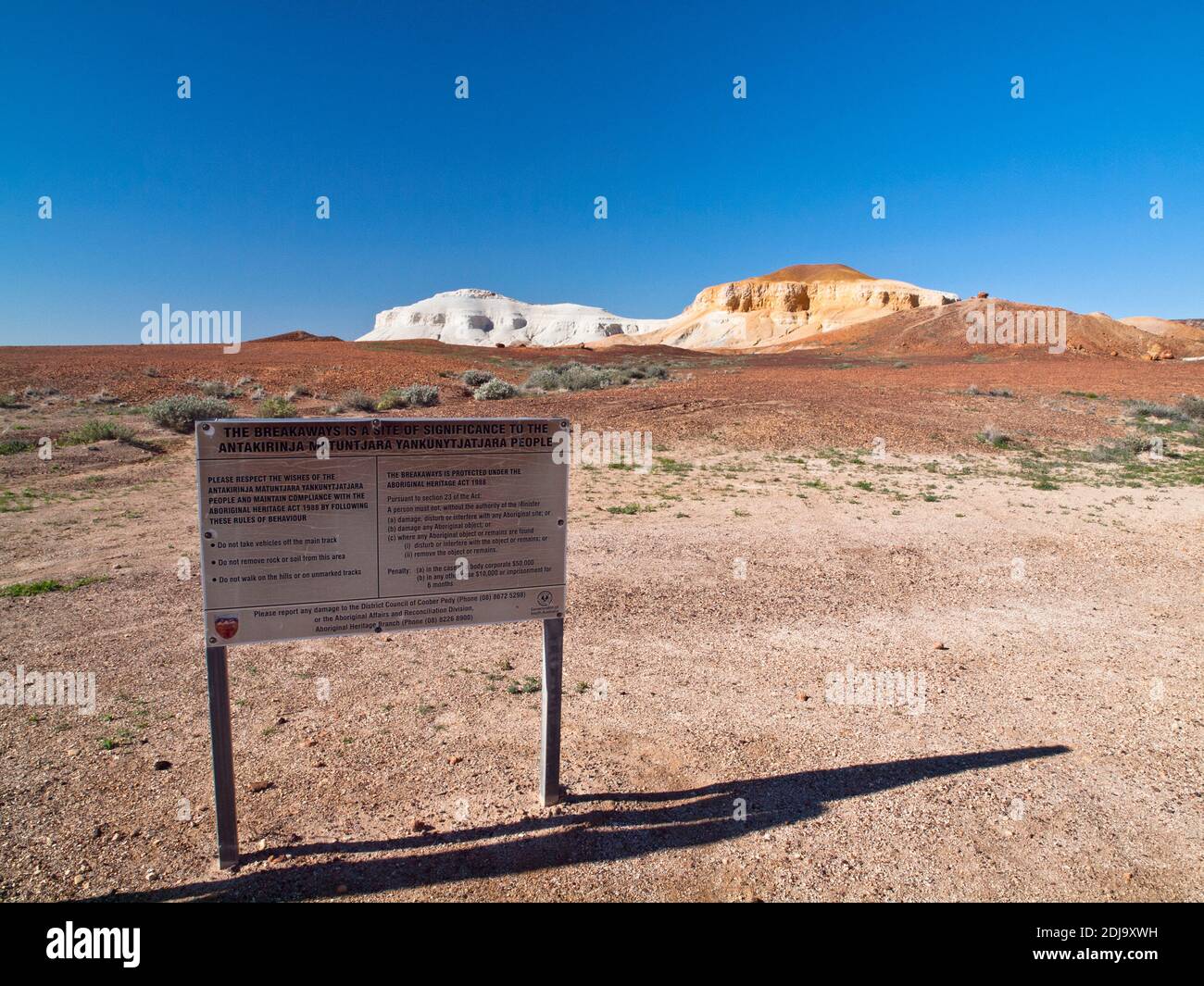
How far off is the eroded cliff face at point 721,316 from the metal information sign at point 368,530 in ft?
292

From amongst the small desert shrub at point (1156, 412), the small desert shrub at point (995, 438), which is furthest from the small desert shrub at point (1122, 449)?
the small desert shrub at point (1156, 412)

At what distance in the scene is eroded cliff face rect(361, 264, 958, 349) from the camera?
96.8 metres

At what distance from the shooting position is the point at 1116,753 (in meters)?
4.27

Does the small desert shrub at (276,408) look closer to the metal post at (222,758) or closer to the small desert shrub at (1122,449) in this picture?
the metal post at (222,758)

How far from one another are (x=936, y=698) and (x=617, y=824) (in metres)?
2.72

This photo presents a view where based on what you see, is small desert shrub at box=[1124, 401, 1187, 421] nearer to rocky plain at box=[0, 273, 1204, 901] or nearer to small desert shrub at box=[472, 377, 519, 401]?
rocky plain at box=[0, 273, 1204, 901]

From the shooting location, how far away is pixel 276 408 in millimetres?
19766

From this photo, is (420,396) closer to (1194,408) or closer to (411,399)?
(411,399)

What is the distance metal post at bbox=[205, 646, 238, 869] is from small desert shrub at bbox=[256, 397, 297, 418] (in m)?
17.1

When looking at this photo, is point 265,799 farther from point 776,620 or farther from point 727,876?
point 776,620

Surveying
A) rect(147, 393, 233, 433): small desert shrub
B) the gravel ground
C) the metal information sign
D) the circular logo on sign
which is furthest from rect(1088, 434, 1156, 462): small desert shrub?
rect(147, 393, 233, 433): small desert shrub

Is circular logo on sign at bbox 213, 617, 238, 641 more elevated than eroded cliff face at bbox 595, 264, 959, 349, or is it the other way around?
eroded cliff face at bbox 595, 264, 959, 349

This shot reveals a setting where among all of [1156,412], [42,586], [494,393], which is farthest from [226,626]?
[1156,412]
